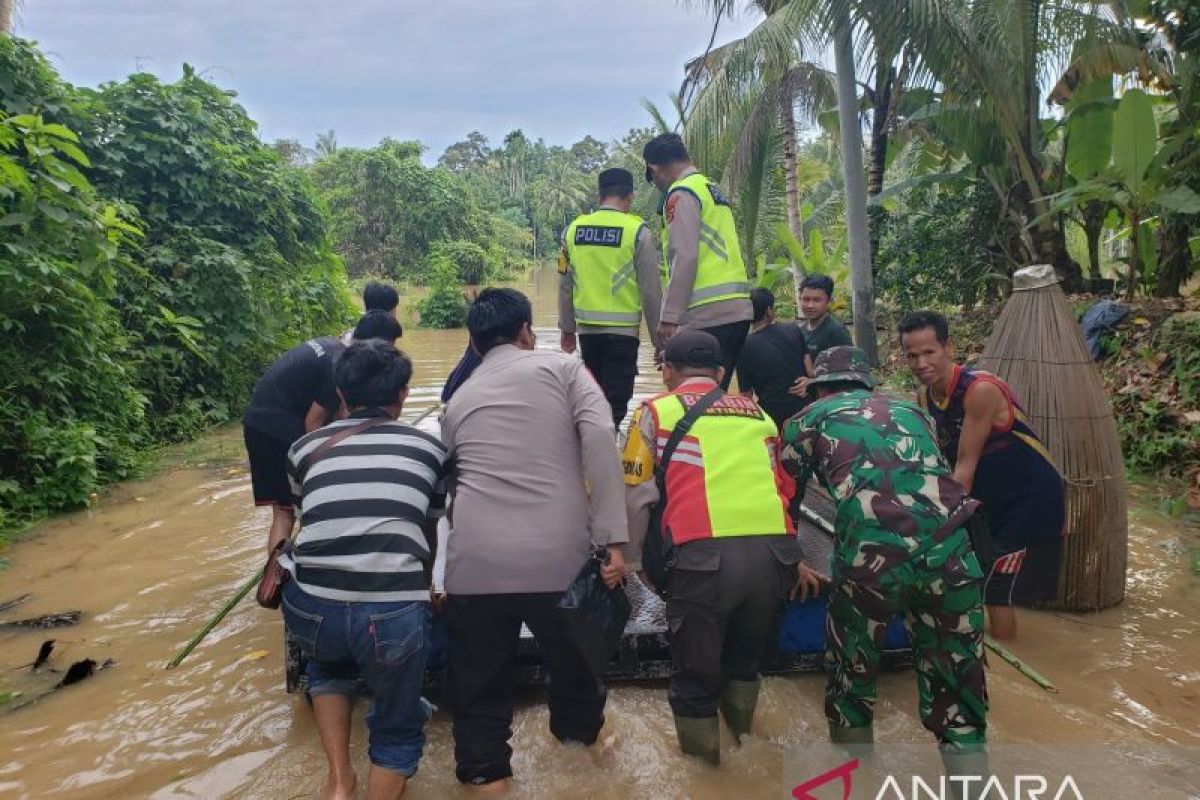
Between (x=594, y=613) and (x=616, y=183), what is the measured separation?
2566 millimetres

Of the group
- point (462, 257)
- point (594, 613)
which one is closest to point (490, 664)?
point (594, 613)

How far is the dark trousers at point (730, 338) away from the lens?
14.5ft

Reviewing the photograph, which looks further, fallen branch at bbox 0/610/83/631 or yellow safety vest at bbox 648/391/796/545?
fallen branch at bbox 0/610/83/631

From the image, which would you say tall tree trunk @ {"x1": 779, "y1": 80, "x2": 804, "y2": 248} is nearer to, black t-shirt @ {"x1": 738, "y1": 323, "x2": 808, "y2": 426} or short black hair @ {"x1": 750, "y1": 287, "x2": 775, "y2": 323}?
short black hair @ {"x1": 750, "y1": 287, "x2": 775, "y2": 323}

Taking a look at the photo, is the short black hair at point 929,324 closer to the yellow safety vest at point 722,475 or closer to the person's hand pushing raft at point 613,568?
the yellow safety vest at point 722,475

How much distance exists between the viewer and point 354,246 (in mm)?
31562

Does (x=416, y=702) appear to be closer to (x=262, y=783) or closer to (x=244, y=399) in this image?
(x=262, y=783)

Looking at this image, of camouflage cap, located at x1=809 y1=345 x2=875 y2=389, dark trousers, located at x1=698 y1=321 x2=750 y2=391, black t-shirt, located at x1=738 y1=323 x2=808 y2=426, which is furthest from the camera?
black t-shirt, located at x1=738 y1=323 x2=808 y2=426

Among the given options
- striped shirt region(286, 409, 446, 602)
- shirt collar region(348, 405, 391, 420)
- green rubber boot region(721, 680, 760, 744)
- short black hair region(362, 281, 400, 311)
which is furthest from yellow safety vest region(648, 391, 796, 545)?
short black hair region(362, 281, 400, 311)

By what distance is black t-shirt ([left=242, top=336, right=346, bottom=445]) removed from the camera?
378 centimetres

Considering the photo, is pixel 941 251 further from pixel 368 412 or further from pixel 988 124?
pixel 368 412

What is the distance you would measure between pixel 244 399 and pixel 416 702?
7.90m

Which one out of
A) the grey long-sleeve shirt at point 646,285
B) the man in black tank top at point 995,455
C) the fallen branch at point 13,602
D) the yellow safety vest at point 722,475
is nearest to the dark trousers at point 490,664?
the yellow safety vest at point 722,475

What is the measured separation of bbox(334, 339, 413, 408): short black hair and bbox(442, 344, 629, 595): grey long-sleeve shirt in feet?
0.74
